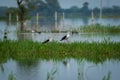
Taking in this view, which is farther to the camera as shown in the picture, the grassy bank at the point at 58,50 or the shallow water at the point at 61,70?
the grassy bank at the point at 58,50

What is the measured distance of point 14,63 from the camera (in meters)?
15.9

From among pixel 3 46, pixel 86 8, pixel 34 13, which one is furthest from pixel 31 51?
pixel 86 8

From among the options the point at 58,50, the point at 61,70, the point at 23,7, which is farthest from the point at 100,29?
the point at 61,70

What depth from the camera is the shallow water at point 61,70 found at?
42.5 ft

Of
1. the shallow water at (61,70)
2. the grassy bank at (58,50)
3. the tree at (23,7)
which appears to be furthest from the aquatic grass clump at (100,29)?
the shallow water at (61,70)

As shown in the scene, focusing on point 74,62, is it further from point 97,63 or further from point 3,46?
point 3,46

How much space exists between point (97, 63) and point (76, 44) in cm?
189

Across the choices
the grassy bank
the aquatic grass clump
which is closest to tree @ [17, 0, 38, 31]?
the aquatic grass clump

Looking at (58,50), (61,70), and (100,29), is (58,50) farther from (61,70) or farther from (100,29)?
(100,29)

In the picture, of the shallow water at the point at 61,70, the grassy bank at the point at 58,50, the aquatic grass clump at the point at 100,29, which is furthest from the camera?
the aquatic grass clump at the point at 100,29

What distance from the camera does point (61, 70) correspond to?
47.1ft

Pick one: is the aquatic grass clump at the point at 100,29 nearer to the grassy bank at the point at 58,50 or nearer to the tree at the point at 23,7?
the tree at the point at 23,7

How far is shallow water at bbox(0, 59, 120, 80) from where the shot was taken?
12961mm

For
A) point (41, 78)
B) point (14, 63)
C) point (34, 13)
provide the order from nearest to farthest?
point (41, 78)
point (14, 63)
point (34, 13)
